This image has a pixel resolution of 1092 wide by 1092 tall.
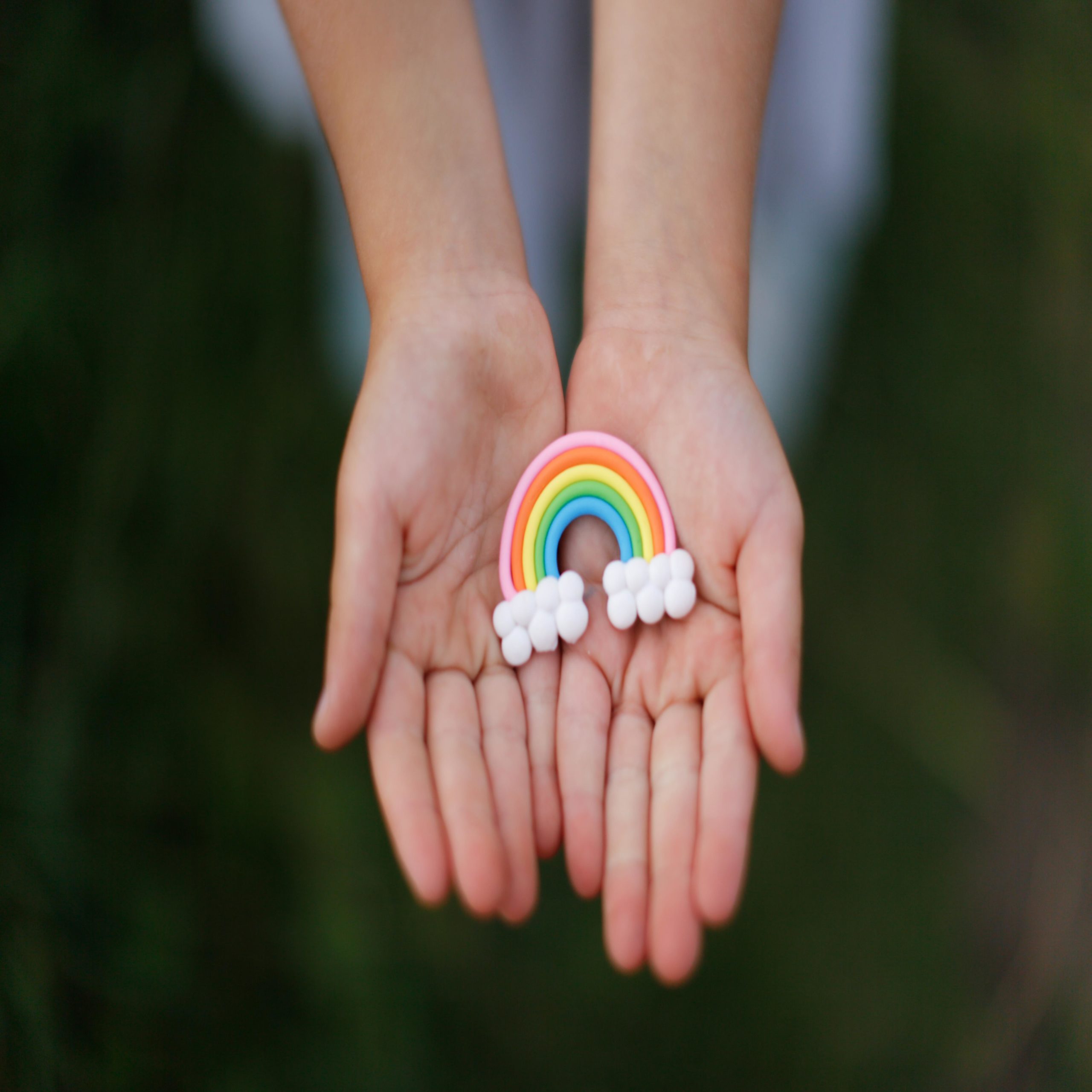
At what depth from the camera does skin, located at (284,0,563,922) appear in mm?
1365

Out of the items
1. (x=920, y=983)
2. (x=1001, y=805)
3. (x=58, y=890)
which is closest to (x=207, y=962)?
(x=58, y=890)

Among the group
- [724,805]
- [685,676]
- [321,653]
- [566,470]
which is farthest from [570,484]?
[321,653]

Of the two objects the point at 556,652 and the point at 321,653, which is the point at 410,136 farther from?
the point at 321,653

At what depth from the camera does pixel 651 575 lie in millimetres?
1582

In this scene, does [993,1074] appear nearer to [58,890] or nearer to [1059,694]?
[1059,694]

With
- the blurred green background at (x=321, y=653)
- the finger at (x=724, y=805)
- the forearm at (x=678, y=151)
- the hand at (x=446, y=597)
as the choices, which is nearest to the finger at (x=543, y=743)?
the hand at (x=446, y=597)

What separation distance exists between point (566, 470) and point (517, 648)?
1.13ft

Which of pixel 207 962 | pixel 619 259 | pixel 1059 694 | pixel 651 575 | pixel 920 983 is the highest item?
pixel 619 259

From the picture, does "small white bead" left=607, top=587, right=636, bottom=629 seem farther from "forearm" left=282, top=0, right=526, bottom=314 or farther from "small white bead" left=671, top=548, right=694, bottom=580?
"forearm" left=282, top=0, right=526, bottom=314

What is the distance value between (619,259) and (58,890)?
1.64 meters

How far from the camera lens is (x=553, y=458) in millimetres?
1707

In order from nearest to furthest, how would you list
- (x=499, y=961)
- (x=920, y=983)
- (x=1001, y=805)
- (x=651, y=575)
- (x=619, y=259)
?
(x=651, y=575) → (x=619, y=259) → (x=499, y=961) → (x=920, y=983) → (x=1001, y=805)

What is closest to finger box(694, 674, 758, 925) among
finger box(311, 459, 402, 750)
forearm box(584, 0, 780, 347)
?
finger box(311, 459, 402, 750)

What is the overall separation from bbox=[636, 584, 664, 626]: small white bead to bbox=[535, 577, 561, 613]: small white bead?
130 millimetres
